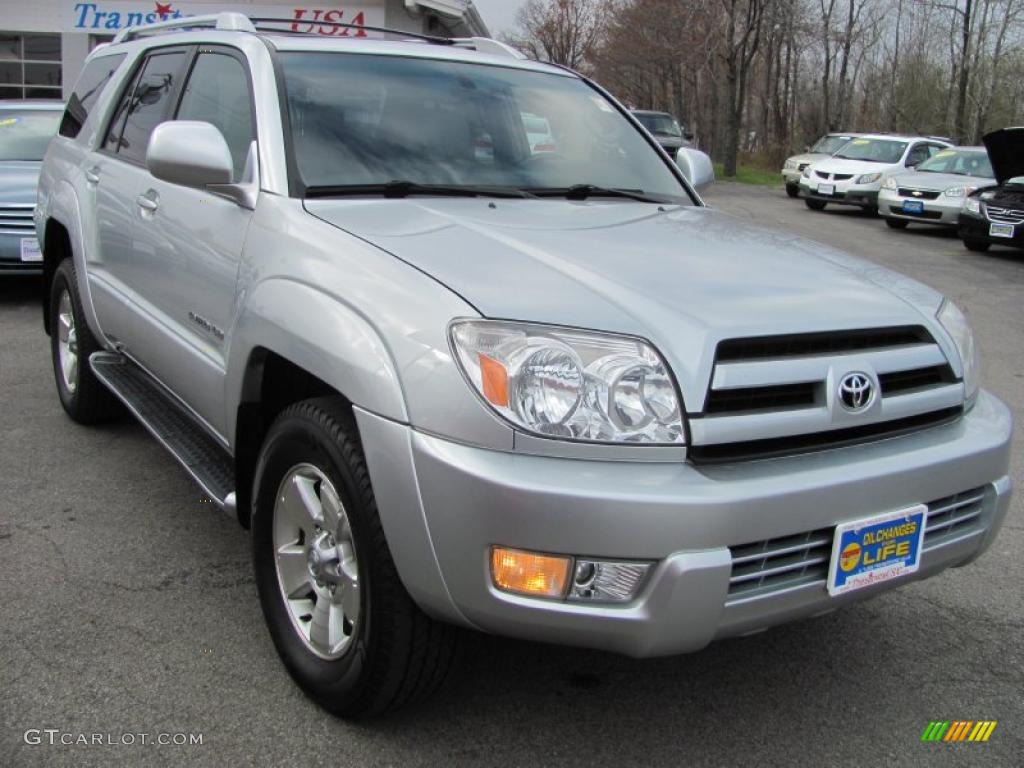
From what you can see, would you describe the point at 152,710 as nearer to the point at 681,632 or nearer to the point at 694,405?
the point at 681,632

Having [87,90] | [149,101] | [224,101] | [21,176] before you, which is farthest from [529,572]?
[21,176]

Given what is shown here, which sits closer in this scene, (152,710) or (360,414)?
(360,414)

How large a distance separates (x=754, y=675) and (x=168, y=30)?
12.2 ft

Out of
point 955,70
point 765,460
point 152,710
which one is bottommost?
point 152,710

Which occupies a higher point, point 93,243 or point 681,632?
point 93,243

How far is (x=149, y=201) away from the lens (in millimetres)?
3703

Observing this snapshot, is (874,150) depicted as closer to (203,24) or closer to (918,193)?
(918,193)

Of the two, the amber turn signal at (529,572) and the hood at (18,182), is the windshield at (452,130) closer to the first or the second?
the amber turn signal at (529,572)

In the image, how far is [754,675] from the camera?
2.89m

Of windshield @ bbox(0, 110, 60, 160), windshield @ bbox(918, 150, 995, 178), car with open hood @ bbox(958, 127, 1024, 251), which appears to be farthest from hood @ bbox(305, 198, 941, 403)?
windshield @ bbox(918, 150, 995, 178)

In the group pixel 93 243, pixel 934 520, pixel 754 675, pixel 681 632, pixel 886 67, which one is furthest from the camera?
pixel 886 67

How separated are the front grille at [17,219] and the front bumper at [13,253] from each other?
1cm

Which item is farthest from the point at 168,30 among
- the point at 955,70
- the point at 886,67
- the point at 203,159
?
the point at 886,67

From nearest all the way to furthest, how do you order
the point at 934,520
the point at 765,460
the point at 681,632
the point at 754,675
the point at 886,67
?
the point at 681,632
the point at 765,460
the point at 934,520
the point at 754,675
the point at 886,67
